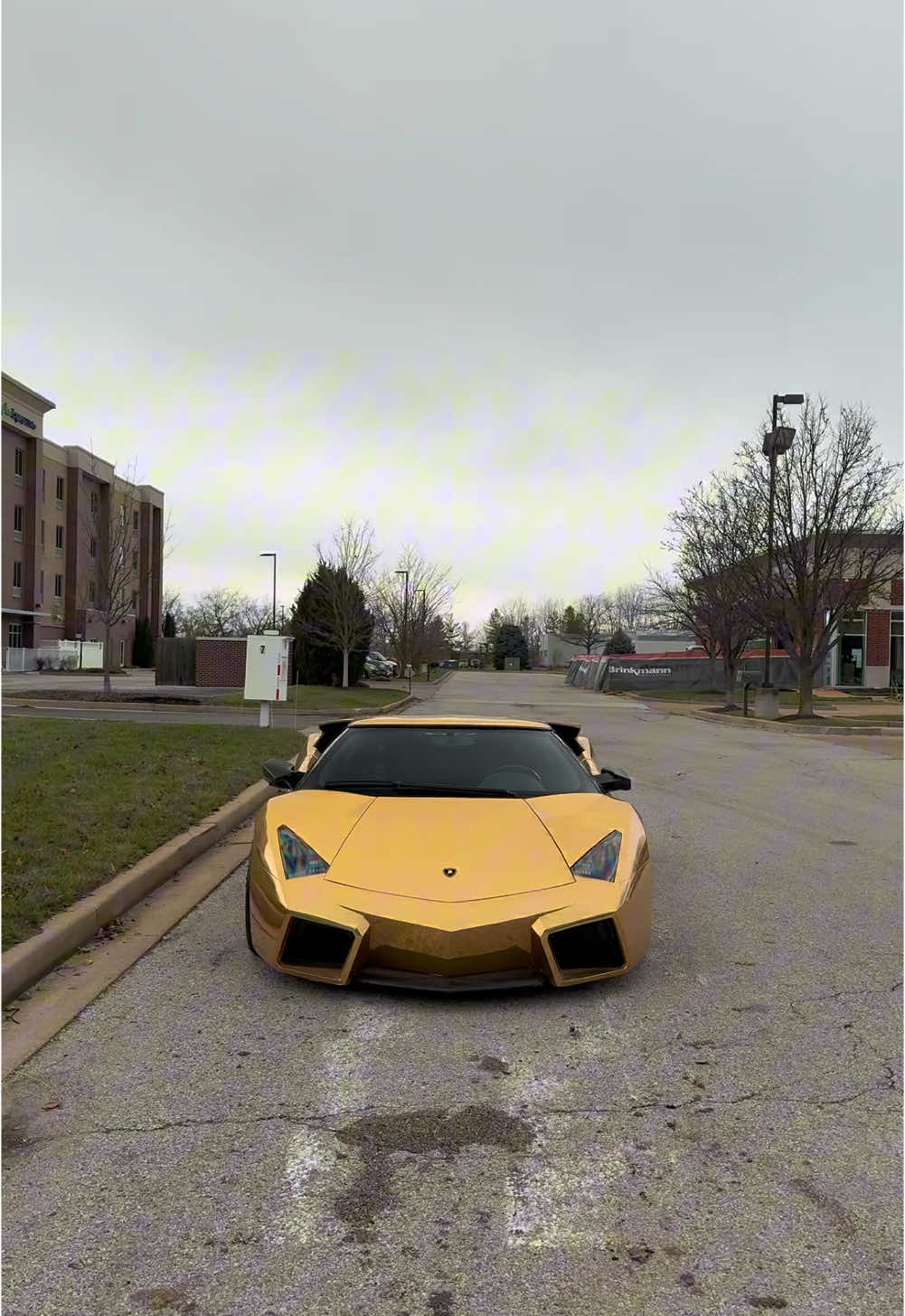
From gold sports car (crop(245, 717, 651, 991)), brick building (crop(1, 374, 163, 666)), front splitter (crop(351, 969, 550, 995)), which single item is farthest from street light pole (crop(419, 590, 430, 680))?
front splitter (crop(351, 969, 550, 995))

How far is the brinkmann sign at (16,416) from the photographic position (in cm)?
5609

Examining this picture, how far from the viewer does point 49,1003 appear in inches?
165

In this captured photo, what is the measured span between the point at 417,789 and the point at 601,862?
115cm

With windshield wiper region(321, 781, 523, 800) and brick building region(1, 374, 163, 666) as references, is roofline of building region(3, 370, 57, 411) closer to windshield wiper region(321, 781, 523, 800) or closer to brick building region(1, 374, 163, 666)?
brick building region(1, 374, 163, 666)

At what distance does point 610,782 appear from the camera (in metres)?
5.65

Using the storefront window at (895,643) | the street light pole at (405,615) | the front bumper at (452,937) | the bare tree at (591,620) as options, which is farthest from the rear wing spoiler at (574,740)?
the bare tree at (591,620)

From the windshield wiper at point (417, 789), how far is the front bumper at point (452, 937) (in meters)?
0.90

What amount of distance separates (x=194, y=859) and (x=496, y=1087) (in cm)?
449

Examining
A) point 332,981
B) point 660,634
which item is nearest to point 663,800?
point 332,981

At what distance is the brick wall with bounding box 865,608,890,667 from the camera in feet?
139

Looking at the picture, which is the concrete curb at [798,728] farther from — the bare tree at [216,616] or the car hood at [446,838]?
the bare tree at [216,616]

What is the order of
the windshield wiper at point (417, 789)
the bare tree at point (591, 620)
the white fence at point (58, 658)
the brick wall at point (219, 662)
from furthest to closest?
the bare tree at point (591, 620), the white fence at point (58, 658), the brick wall at point (219, 662), the windshield wiper at point (417, 789)

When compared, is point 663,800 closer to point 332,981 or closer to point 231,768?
point 231,768

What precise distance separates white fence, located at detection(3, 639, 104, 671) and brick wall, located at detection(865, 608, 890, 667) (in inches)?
1725
